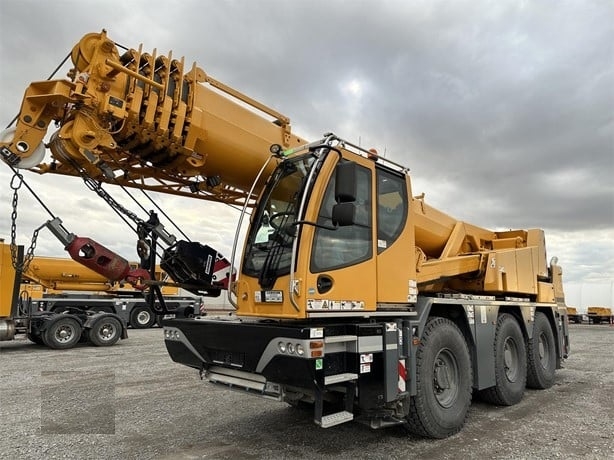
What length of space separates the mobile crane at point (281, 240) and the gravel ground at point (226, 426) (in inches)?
17.3

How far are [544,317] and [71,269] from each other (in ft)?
54.6

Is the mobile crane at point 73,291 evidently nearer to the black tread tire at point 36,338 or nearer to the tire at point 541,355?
the black tread tire at point 36,338

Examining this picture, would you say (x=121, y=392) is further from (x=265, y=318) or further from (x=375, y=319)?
(x=375, y=319)

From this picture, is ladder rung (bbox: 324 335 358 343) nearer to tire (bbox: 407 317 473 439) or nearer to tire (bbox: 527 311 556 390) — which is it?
tire (bbox: 407 317 473 439)

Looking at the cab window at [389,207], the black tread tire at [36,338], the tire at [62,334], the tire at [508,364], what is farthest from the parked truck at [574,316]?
the cab window at [389,207]

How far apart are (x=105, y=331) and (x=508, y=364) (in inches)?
447

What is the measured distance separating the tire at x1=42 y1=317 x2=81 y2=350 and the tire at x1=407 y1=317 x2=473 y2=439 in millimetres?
11582

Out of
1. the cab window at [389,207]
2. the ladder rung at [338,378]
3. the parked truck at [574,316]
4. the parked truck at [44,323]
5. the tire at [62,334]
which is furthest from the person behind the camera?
the parked truck at [574,316]

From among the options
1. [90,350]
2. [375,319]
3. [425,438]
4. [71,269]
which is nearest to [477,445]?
[425,438]

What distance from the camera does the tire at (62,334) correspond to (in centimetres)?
1328

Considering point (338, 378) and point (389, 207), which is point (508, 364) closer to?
point (389, 207)

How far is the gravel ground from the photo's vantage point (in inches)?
192

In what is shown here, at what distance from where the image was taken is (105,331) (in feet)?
46.2

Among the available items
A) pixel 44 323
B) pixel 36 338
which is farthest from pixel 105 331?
pixel 36 338
